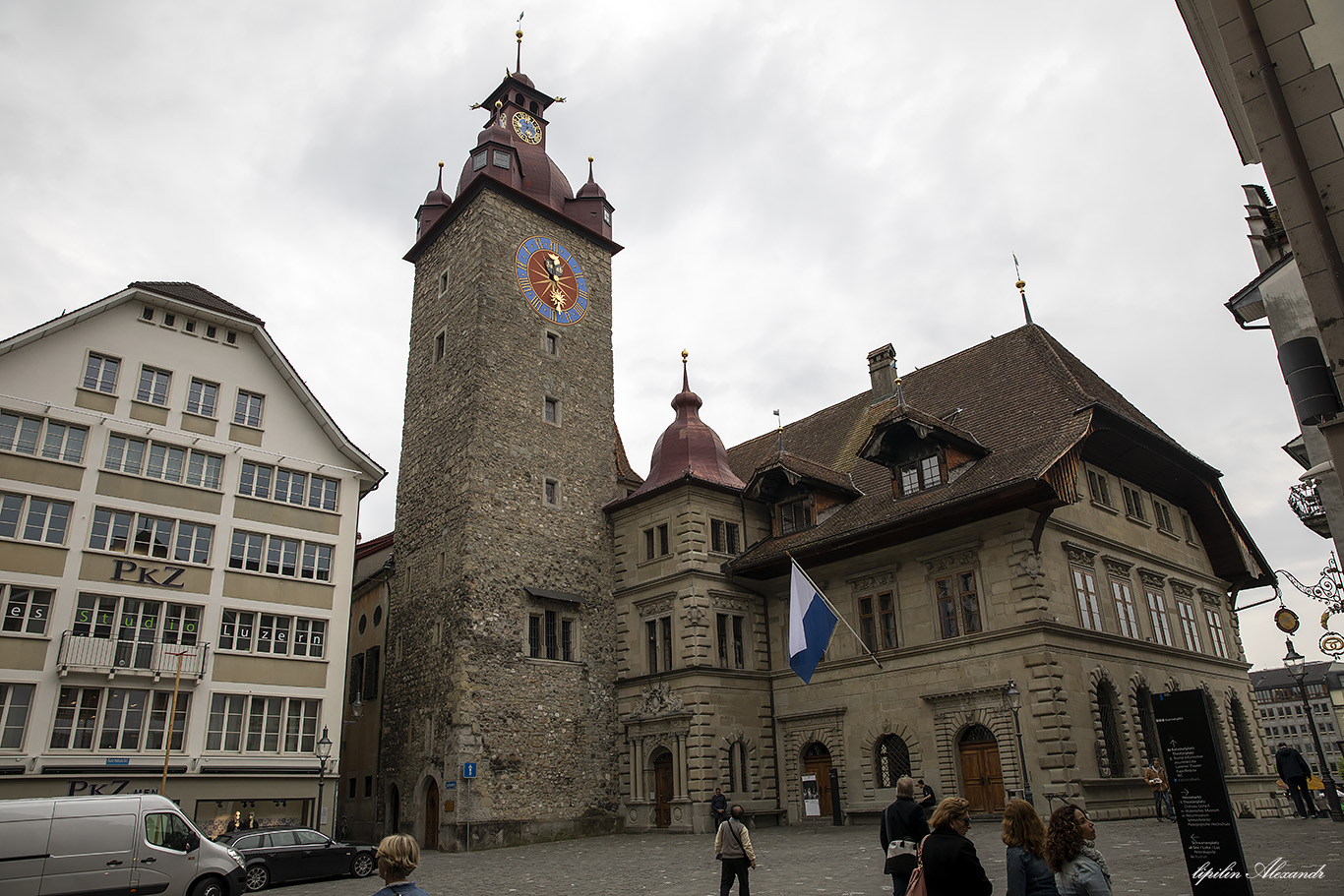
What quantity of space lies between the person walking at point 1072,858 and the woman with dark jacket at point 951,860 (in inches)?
18.2

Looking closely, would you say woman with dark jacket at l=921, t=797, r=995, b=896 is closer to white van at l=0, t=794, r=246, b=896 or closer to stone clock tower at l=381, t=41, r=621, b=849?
white van at l=0, t=794, r=246, b=896

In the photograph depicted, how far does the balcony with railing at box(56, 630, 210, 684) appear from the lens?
21562 mm

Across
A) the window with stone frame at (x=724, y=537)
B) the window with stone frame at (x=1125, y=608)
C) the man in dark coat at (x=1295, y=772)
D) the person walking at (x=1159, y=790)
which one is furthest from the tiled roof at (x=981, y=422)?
the man in dark coat at (x=1295, y=772)

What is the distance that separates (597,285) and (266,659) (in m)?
18.8

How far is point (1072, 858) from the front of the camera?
607 centimetres

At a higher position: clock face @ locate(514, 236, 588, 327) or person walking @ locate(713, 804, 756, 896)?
clock face @ locate(514, 236, 588, 327)

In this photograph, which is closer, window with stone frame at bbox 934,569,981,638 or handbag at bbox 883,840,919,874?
handbag at bbox 883,840,919,874

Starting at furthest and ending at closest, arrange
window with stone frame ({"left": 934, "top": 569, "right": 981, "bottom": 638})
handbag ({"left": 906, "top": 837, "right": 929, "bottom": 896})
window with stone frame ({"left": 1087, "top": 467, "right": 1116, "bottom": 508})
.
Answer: window with stone frame ({"left": 1087, "top": 467, "right": 1116, "bottom": 508}) → window with stone frame ({"left": 934, "top": 569, "right": 981, "bottom": 638}) → handbag ({"left": 906, "top": 837, "right": 929, "bottom": 896})

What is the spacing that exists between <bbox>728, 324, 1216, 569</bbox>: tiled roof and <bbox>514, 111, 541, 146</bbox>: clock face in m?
17.0

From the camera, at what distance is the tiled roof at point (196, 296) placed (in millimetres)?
25500

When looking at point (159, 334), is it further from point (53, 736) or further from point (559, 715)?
point (559, 715)

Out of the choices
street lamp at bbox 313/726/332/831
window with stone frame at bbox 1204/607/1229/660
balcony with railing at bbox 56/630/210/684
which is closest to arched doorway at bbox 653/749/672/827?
street lamp at bbox 313/726/332/831

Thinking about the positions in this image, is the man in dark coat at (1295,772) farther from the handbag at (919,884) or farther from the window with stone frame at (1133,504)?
the handbag at (919,884)

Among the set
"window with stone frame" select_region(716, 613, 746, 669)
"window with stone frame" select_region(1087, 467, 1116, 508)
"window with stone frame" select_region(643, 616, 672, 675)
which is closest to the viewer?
"window with stone frame" select_region(1087, 467, 1116, 508)
